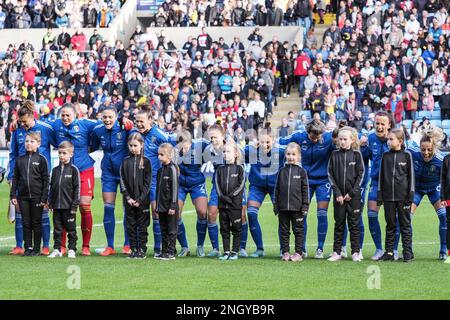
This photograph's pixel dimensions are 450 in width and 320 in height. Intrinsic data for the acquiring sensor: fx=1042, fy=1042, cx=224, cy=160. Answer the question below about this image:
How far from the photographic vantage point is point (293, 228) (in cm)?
1336

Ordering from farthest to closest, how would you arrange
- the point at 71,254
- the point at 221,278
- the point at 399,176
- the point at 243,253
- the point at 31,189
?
the point at 243,253, the point at 31,189, the point at 71,254, the point at 399,176, the point at 221,278

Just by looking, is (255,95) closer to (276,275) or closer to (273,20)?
(273,20)

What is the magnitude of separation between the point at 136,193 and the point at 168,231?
67 cm

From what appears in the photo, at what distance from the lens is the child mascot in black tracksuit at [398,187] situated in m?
13.1

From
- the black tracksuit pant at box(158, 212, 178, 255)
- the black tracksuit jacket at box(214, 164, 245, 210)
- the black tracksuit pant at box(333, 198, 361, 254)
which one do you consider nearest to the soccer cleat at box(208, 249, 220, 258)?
the black tracksuit pant at box(158, 212, 178, 255)

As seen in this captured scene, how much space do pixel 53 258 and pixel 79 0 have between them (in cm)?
2841

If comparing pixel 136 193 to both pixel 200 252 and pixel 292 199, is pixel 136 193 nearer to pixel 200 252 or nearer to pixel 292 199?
pixel 200 252

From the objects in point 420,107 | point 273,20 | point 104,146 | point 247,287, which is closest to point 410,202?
point 247,287

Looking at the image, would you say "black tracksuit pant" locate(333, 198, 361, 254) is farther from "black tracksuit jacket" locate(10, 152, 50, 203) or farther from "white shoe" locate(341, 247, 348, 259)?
"black tracksuit jacket" locate(10, 152, 50, 203)

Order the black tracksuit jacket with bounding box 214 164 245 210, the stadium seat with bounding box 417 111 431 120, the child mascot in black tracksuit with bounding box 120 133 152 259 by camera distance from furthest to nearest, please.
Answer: the stadium seat with bounding box 417 111 431 120 → the child mascot in black tracksuit with bounding box 120 133 152 259 → the black tracksuit jacket with bounding box 214 164 245 210

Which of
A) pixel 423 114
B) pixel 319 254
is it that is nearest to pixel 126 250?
pixel 319 254

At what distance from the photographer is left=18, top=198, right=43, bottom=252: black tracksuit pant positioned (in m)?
13.9

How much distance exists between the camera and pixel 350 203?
13.3 m

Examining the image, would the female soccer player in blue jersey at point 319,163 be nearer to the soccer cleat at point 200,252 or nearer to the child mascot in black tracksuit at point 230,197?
the child mascot in black tracksuit at point 230,197
